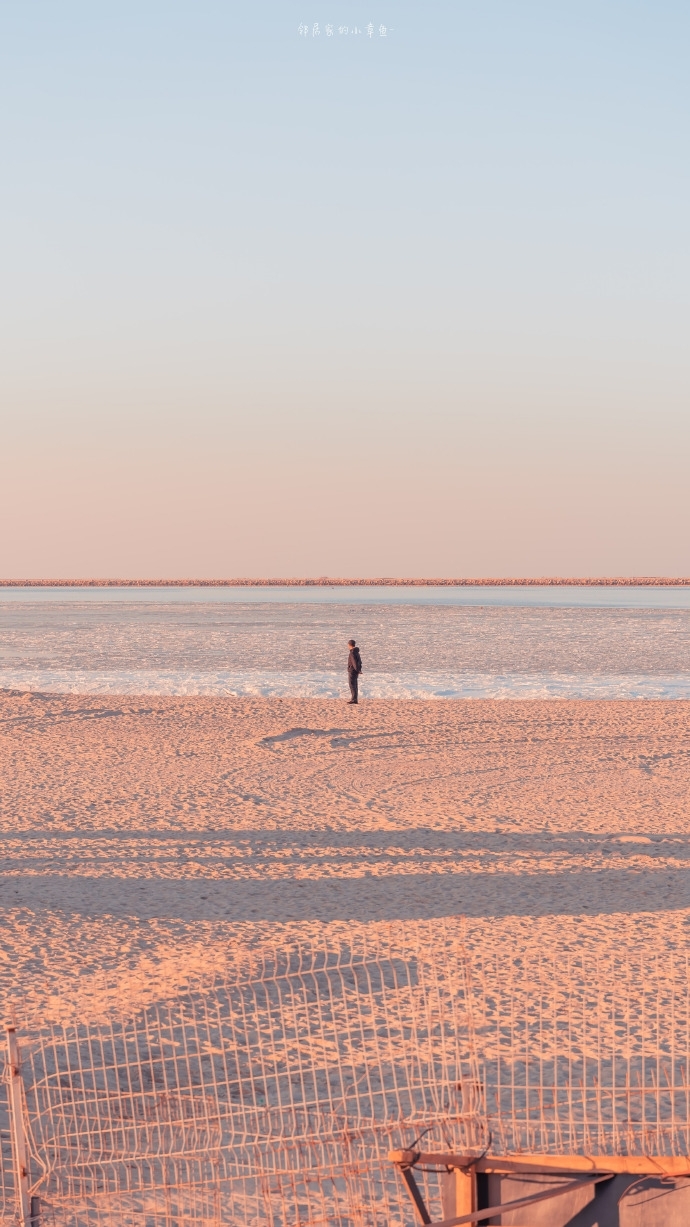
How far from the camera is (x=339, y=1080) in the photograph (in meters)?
6.39

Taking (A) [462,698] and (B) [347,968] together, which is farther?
(A) [462,698]

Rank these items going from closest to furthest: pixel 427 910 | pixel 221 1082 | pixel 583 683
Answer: pixel 221 1082 < pixel 427 910 < pixel 583 683

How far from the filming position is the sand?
9.19 meters

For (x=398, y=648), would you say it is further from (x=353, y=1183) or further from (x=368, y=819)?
(x=353, y=1183)

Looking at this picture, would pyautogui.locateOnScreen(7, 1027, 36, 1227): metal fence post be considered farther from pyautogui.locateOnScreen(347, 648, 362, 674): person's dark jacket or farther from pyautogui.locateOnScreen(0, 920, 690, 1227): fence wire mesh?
pyautogui.locateOnScreen(347, 648, 362, 674): person's dark jacket

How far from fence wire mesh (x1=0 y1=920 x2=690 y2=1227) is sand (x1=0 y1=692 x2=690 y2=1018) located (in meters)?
0.59

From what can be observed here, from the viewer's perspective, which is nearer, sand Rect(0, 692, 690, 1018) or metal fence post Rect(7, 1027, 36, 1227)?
metal fence post Rect(7, 1027, 36, 1227)

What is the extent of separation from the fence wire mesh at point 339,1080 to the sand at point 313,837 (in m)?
0.59

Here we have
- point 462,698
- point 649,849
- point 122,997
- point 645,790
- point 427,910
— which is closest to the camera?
point 122,997

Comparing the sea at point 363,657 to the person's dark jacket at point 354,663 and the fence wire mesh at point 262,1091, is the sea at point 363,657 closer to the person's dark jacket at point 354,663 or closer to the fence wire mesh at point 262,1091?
the person's dark jacket at point 354,663

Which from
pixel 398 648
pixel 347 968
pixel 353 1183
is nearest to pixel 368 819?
pixel 347 968

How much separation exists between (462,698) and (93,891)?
1731 cm

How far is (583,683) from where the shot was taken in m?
30.9

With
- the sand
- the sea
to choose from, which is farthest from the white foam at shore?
the sand
